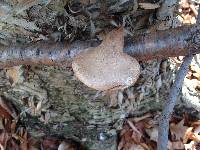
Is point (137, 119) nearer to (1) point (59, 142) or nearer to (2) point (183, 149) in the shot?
(2) point (183, 149)

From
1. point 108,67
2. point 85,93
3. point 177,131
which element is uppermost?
point 108,67

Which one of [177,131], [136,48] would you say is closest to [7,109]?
[177,131]

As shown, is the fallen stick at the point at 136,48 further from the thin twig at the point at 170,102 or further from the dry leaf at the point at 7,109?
the dry leaf at the point at 7,109

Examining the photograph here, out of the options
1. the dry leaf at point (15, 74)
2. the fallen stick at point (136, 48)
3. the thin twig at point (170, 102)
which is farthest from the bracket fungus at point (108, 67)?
the dry leaf at point (15, 74)

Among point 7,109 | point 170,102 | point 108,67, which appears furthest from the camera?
point 7,109

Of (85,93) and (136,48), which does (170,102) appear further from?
(85,93)

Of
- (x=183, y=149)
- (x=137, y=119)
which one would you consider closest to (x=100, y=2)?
(x=137, y=119)

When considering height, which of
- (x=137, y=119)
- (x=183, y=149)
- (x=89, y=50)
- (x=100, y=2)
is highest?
(x=100, y=2)
